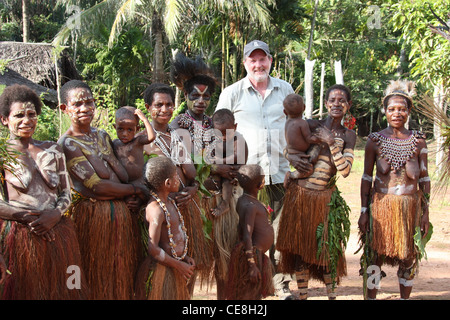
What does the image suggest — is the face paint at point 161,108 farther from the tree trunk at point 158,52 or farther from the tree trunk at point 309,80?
the tree trunk at point 158,52

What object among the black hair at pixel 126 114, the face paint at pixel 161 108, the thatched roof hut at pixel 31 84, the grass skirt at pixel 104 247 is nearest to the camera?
the grass skirt at pixel 104 247

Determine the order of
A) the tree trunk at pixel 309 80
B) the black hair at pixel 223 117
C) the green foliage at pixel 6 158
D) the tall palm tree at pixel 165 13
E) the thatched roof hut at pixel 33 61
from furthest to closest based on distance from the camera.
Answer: the thatched roof hut at pixel 33 61 → the tree trunk at pixel 309 80 → the tall palm tree at pixel 165 13 → the black hair at pixel 223 117 → the green foliage at pixel 6 158

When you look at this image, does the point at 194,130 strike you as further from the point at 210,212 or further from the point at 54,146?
the point at 54,146

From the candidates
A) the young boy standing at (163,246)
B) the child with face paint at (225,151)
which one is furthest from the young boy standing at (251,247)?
the young boy standing at (163,246)

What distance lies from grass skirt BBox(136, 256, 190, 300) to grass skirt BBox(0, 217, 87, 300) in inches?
15.2

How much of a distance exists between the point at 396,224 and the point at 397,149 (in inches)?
22.3

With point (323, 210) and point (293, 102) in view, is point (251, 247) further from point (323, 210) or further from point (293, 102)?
point (293, 102)

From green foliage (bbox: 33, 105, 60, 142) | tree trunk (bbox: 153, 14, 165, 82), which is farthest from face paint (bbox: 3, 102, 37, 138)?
tree trunk (bbox: 153, 14, 165, 82)

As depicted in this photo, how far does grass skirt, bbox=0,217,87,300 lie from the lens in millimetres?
2697

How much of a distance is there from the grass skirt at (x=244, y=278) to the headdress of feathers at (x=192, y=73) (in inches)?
50.5

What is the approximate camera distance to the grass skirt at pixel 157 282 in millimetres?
2947

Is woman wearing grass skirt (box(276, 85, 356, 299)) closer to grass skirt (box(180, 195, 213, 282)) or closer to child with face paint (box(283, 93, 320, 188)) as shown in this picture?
child with face paint (box(283, 93, 320, 188))

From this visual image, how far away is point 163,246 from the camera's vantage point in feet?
9.99

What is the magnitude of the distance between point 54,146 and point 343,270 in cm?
234
